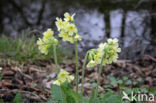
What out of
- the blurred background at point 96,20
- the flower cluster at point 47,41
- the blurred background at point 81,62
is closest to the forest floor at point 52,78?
the blurred background at point 81,62

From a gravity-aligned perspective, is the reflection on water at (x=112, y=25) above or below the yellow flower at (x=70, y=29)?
above

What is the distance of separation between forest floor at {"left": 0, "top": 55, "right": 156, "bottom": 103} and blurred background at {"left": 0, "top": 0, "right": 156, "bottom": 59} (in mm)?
418

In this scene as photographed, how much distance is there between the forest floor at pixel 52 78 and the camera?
1873 mm

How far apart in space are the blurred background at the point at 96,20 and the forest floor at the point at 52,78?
42 cm

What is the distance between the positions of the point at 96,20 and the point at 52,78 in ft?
13.0

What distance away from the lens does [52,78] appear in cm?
233

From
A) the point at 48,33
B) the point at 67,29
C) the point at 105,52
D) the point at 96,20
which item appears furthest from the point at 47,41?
the point at 96,20

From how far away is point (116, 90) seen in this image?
2.15m

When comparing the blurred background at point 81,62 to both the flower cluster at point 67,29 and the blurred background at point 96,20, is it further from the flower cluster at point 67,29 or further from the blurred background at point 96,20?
the flower cluster at point 67,29

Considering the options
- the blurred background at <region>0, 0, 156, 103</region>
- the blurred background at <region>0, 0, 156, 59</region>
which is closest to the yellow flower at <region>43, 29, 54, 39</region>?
the blurred background at <region>0, 0, 156, 103</region>

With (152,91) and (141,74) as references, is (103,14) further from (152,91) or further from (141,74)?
(152,91)

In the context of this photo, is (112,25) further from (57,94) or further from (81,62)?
(57,94)

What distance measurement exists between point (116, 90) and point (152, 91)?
368 millimetres

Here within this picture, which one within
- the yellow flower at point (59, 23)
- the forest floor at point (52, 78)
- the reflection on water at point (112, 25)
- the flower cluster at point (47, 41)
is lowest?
the forest floor at point (52, 78)
